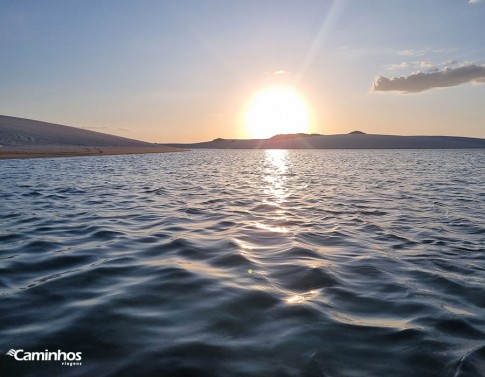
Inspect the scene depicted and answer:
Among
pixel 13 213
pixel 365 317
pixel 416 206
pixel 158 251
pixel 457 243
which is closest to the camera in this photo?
pixel 365 317

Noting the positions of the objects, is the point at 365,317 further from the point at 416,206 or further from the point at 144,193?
the point at 144,193

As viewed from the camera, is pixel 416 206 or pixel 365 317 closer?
pixel 365 317

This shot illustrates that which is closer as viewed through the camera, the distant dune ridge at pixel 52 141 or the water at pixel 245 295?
the water at pixel 245 295

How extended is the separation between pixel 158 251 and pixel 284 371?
551 centimetres

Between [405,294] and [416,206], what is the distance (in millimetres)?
11071

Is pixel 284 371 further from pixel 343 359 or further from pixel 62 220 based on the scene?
pixel 62 220

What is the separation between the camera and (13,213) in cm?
1373

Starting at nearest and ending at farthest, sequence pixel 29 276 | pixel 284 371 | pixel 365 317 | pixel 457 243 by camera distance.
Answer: pixel 284 371
pixel 365 317
pixel 29 276
pixel 457 243

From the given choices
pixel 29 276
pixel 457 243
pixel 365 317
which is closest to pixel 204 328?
pixel 365 317

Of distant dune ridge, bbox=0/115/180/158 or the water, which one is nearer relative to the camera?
the water

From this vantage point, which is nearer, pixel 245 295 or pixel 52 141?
pixel 245 295

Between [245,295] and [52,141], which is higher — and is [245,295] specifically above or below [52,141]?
below

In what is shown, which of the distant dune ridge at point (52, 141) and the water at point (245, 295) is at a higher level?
the distant dune ridge at point (52, 141)

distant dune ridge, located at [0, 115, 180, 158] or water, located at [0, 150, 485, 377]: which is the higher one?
distant dune ridge, located at [0, 115, 180, 158]
